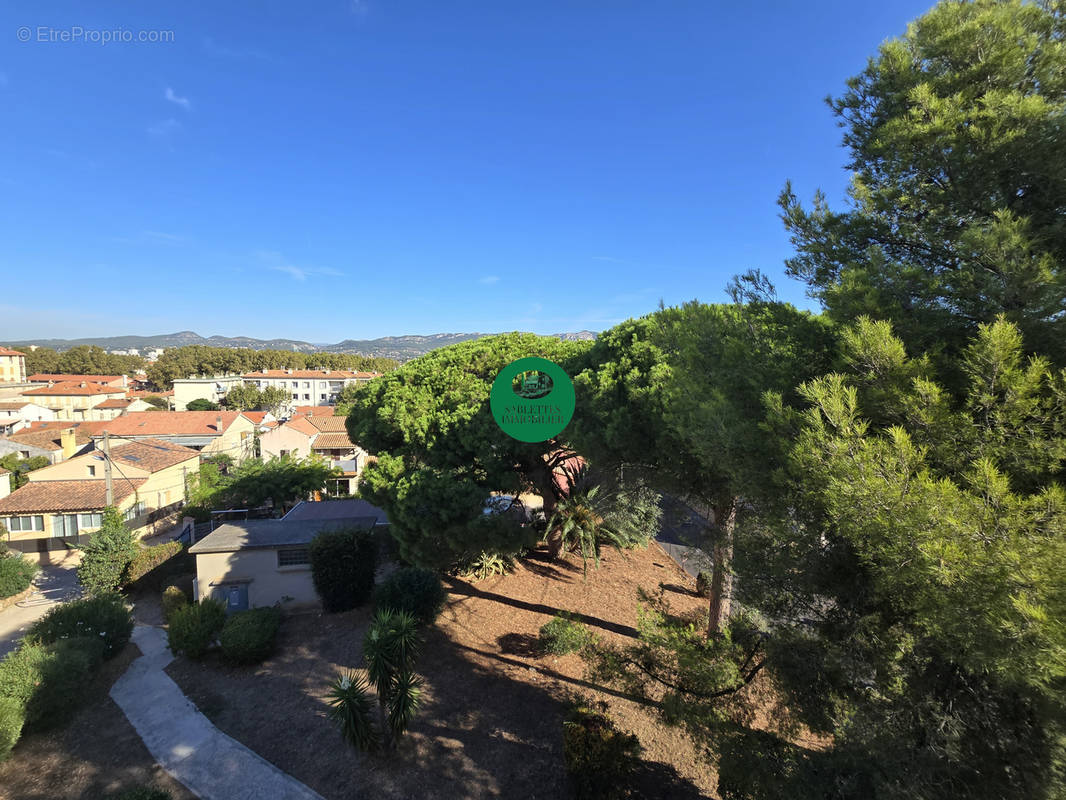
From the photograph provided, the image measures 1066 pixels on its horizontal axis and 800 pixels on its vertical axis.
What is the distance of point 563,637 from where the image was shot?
363 inches

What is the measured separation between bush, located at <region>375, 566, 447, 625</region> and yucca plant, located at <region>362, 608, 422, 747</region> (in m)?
3.41

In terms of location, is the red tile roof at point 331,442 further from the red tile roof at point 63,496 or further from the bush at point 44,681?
the bush at point 44,681

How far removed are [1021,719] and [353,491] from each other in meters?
28.6

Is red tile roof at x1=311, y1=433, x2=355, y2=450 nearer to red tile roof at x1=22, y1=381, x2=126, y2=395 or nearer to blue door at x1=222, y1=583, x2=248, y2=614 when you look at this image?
blue door at x1=222, y1=583, x2=248, y2=614

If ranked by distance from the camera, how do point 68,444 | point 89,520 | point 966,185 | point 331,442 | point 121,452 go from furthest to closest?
point 331,442 < point 68,444 < point 121,452 < point 89,520 < point 966,185

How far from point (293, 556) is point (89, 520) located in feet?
46.1

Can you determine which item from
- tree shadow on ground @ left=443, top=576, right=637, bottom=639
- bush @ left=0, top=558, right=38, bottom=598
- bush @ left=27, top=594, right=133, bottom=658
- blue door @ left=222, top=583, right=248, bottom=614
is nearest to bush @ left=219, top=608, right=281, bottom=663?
blue door @ left=222, top=583, right=248, bottom=614

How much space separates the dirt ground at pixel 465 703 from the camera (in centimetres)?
639

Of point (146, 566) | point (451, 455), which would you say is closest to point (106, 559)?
point (146, 566)

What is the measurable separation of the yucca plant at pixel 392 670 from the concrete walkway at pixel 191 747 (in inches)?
48.1

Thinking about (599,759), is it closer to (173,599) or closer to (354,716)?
(354,716)

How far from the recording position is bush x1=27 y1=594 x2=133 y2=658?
9.81 metres

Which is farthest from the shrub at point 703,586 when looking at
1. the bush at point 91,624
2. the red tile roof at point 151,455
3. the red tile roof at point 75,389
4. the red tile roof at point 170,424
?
the red tile roof at point 75,389

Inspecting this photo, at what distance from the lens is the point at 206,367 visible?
244 feet
